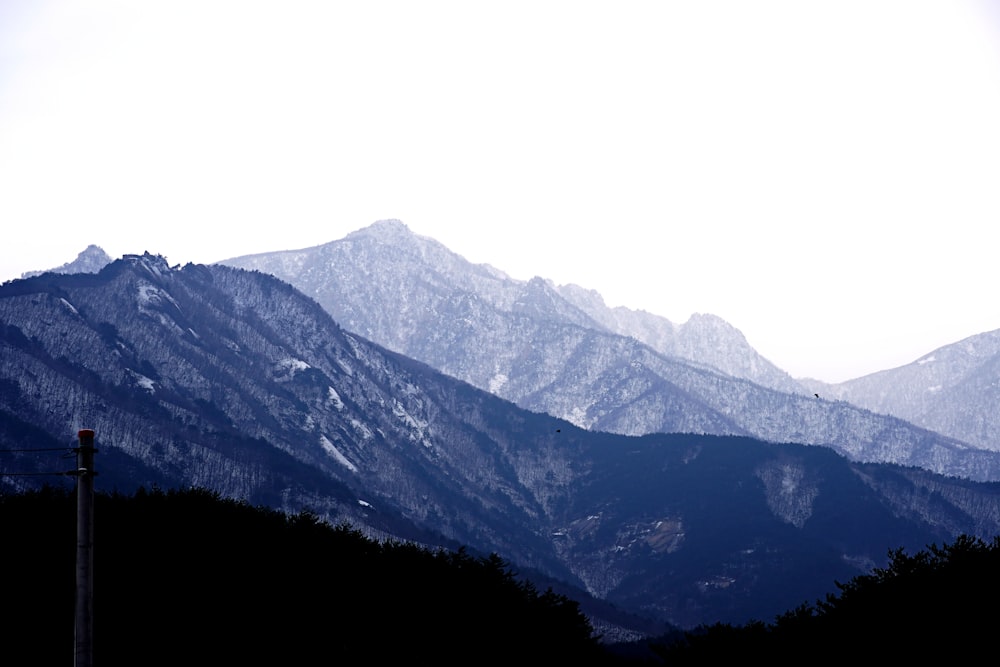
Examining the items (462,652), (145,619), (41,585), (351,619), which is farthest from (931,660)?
(41,585)

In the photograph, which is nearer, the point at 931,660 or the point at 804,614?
the point at 931,660

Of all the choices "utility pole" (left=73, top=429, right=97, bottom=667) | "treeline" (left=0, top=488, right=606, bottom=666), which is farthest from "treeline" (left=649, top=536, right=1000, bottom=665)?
"utility pole" (left=73, top=429, right=97, bottom=667)

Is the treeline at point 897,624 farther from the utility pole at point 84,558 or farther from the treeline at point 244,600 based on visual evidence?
the utility pole at point 84,558

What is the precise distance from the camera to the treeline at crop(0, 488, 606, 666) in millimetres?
132125

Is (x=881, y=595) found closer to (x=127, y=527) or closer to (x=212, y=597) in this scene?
(x=212, y=597)

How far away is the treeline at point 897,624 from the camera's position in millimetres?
120688

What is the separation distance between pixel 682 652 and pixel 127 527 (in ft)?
278

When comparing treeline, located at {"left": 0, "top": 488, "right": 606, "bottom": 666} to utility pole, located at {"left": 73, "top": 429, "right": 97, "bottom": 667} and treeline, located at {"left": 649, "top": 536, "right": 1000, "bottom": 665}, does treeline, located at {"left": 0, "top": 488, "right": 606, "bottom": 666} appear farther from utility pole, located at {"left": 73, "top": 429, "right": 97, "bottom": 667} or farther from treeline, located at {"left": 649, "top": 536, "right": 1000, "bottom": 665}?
utility pole, located at {"left": 73, "top": 429, "right": 97, "bottom": 667}

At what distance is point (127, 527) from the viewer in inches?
6993

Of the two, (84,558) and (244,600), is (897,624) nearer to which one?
(244,600)

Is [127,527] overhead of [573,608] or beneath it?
overhead

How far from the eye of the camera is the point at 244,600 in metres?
154

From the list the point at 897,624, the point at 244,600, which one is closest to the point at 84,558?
the point at 897,624

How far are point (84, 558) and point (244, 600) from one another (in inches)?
4058
